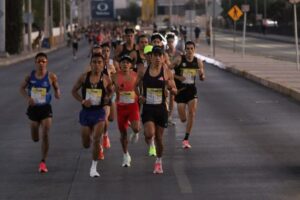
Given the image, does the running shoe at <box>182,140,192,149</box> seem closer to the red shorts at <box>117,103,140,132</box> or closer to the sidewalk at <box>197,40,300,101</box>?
the red shorts at <box>117,103,140,132</box>

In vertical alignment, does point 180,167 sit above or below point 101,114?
below

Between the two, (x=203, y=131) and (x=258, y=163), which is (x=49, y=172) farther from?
(x=203, y=131)

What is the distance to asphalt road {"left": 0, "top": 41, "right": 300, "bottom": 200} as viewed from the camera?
10398 mm

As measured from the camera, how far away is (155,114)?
1161cm

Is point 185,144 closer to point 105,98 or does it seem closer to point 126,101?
point 126,101

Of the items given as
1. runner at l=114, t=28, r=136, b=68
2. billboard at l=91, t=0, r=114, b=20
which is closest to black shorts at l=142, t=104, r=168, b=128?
runner at l=114, t=28, r=136, b=68

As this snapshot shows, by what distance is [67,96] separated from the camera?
971 inches

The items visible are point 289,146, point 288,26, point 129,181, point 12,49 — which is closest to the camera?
point 129,181

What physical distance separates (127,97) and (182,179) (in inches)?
64.1

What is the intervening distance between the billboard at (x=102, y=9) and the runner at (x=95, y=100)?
172 metres

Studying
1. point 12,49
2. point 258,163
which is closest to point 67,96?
point 258,163

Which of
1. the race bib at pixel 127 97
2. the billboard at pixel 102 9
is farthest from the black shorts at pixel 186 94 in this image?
the billboard at pixel 102 9

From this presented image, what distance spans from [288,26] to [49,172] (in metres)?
87.5

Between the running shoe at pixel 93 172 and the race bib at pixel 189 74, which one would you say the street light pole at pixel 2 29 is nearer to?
the race bib at pixel 189 74
